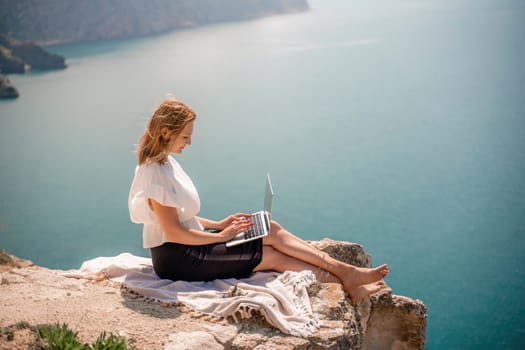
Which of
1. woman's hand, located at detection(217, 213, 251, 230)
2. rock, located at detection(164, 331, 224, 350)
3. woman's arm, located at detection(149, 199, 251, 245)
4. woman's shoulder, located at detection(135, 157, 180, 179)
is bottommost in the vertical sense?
rock, located at detection(164, 331, 224, 350)

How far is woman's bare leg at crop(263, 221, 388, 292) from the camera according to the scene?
4027 millimetres

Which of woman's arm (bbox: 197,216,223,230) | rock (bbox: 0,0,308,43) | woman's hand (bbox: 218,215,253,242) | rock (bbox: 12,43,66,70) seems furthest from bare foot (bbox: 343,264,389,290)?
rock (bbox: 0,0,308,43)

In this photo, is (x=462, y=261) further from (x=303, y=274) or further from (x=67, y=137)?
(x=67, y=137)

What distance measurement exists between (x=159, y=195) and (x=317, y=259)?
4.24ft

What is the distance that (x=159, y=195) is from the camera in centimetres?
371

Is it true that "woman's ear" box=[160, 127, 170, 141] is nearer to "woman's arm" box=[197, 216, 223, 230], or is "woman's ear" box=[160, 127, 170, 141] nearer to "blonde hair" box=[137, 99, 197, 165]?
"blonde hair" box=[137, 99, 197, 165]

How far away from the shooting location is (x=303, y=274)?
3.96 m

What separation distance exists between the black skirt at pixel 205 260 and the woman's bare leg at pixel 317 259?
150 mm

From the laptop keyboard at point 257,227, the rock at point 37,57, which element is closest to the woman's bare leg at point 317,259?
the laptop keyboard at point 257,227

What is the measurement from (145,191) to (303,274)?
130cm

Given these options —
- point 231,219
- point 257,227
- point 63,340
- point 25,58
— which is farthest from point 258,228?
point 25,58

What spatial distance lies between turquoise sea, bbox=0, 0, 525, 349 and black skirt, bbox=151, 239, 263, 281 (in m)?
7.76

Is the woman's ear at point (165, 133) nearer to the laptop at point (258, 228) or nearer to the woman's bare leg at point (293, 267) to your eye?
the laptop at point (258, 228)

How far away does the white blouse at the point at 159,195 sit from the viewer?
3.74 m
